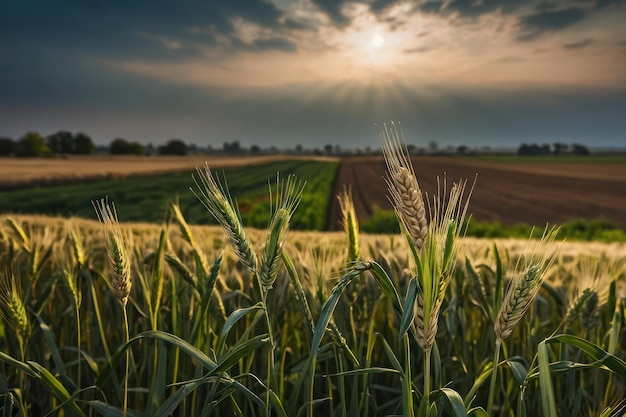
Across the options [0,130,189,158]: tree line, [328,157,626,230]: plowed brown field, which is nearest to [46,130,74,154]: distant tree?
[0,130,189,158]: tree line

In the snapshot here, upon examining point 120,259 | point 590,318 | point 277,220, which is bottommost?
point 590,318

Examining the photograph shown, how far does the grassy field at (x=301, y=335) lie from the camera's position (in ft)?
4.39

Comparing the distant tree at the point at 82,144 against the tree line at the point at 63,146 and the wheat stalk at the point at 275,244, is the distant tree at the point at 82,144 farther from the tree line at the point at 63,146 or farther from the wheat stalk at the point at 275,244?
the wheat stalk at the point at 275,244

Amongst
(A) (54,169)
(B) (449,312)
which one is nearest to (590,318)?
(B) (449,312)

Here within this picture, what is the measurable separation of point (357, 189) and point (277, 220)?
50.5 m

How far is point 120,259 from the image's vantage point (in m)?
1.51

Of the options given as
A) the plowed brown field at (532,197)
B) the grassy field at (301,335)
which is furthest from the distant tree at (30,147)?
the grassy field at (301,335)

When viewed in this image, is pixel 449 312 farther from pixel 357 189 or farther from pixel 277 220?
pixel 357 189

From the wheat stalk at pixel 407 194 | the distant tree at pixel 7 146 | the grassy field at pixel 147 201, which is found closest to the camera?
the wheat stalk at pixel 407 194

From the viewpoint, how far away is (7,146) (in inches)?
3265

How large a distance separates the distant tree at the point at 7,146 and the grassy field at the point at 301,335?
299 feet

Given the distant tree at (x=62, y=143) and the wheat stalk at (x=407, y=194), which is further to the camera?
the distant tree at (x=62, y=143)

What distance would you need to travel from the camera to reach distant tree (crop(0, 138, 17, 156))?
81.9 meters


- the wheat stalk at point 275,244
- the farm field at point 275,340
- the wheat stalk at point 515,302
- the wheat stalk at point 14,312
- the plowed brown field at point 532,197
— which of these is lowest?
the plowed brown field at point 532,197
